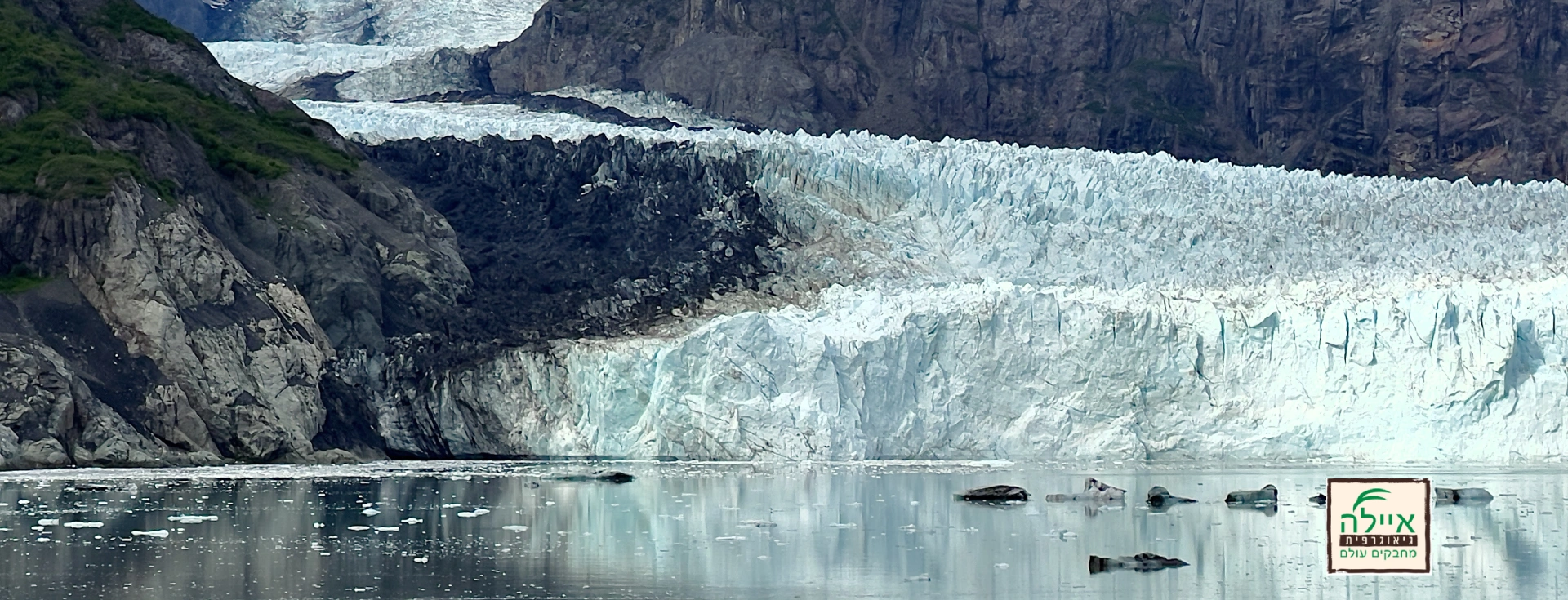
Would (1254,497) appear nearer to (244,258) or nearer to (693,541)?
(693,541)

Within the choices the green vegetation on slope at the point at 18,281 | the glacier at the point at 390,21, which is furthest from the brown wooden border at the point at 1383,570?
the glacier at the point at 390,21

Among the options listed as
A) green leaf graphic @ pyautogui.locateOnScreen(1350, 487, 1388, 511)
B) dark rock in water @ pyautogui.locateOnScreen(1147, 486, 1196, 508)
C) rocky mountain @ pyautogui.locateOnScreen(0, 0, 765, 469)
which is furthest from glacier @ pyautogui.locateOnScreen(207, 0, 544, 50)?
green leaf graphic @ pyautogui.locateOnScreen(1350, 487, 1388, 511)

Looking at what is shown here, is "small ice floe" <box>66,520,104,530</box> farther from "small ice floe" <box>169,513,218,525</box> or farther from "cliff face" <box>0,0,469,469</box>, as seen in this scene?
"cliff face" <box>0,0,469,469</box>

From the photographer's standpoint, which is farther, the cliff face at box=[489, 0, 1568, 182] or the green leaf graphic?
the cliff face at box=[489, 0, 1568, 182]

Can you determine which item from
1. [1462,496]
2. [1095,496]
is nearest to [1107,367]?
[1462,496]

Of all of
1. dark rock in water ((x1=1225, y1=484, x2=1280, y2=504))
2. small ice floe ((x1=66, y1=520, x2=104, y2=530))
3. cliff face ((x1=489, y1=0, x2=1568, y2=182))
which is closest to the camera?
small ice floe ((x1=66, y1=520, x2=104, y2=530))

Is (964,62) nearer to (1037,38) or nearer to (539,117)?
(1037,38)
